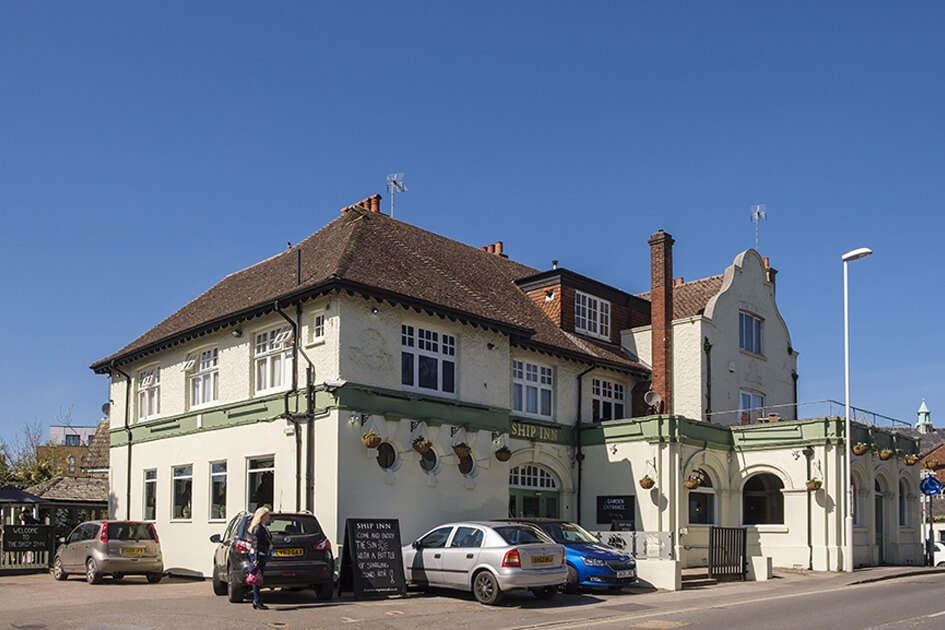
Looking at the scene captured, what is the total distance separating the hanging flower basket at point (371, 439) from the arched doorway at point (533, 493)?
6.42m

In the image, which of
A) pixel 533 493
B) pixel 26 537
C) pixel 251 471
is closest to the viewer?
pixel 251 471

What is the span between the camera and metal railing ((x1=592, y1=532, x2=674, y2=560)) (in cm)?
2073

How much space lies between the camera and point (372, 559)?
57.2ft

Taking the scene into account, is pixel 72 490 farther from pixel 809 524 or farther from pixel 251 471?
pixel 809 524

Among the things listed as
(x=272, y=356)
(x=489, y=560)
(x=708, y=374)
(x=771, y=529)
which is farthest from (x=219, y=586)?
(x=708, y=374)

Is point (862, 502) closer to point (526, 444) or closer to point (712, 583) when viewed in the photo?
point (712, 583)

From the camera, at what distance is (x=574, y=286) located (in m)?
29.8

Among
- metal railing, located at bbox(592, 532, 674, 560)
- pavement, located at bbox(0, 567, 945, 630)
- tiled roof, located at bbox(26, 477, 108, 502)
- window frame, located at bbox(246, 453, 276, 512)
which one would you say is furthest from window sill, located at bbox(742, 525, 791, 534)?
tiled roof, located at bbox(26, 477, 108, 502)

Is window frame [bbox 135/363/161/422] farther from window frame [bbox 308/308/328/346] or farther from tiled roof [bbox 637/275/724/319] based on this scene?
tiled roof [bbox 637/275/724/319]

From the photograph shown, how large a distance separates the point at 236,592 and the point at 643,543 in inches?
374

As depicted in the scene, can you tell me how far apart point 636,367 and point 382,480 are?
37.7 ft

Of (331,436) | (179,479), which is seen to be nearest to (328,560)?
(331,436)

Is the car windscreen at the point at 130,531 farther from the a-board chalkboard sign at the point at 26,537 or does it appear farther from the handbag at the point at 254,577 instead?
the handbag at the point at 254,577

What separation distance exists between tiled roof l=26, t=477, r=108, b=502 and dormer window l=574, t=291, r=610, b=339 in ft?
54.1
